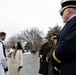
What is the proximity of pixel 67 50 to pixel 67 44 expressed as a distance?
0.06 metres

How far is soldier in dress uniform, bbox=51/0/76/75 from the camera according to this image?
3.69 meters

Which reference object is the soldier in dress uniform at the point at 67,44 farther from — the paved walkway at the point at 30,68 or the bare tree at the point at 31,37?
the bare tree at the point at 31,37

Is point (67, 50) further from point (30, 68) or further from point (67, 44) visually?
point (30, 68)

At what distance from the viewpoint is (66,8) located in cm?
394

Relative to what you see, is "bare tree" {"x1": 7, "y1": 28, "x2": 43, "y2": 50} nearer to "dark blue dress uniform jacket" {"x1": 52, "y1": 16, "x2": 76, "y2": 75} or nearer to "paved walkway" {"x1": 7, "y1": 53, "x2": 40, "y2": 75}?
"paved walkway" {"x1": 7, "y1": 53, "x2": 40, "y2": 75}

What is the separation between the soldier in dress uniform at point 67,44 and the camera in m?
3.69

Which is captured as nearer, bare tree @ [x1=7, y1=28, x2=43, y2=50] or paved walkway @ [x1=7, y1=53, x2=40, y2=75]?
paved walkway @ [x1=7, y1=53, x2=40, y2=75]

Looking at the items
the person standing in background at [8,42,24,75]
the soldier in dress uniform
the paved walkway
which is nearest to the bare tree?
the paved walkway

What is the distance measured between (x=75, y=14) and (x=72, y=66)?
60cm

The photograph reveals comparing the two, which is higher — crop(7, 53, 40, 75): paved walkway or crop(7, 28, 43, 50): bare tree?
crop(7, 28, 43, 50): bare tree

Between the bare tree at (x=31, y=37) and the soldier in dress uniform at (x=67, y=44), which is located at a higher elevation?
the bare tree at (x=31, y=37)

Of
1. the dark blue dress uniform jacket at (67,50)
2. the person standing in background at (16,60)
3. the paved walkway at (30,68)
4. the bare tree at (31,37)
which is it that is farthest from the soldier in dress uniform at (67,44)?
the bare tree at (31,37)

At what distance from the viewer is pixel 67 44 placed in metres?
3.70

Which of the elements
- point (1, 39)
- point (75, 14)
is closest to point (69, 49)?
point (75, 14)
